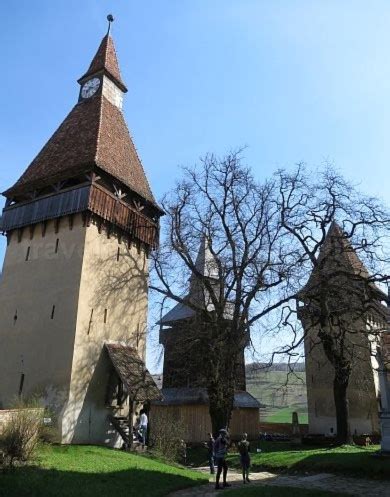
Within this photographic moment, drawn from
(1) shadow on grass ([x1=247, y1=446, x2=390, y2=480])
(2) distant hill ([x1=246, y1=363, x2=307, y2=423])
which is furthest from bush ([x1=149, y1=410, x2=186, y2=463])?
(2) distant hill ([x1=246, y1=363, x2=307, y2=423])

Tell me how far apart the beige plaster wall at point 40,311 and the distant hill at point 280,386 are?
26.4 feet

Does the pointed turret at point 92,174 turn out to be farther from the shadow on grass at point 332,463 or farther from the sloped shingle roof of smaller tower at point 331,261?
the shadow on grass at point 332,463

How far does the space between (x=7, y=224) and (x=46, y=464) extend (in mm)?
13970

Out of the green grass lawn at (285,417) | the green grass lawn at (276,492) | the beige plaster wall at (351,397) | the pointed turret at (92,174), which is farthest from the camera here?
the green grass lawn at (285,417)

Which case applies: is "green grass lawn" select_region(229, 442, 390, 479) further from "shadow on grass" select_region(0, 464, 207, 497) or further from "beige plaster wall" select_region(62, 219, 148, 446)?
"beige plaster wall" select_region(62, 219, 148, 446)

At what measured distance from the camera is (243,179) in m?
22.4

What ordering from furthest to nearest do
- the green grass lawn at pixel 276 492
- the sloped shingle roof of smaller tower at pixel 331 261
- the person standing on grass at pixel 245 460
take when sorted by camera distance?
the sloped shingle roof of smaller tower at pixel 331 261, the person standing on grass at pixel 245 460, the green grass lawn at pixel 276 492

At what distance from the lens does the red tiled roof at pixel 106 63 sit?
2889 centimetres

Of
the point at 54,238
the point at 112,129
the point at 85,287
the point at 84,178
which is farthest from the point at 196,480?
the point at 112,129

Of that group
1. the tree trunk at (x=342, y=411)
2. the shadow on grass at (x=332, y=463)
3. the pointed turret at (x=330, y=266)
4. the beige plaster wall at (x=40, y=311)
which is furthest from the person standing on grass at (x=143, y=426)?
the tree trunk at (x=342, y=411)

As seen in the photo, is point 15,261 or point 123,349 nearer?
point 123,349

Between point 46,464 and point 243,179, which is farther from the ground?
point 243,179

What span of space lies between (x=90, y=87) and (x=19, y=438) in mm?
22341

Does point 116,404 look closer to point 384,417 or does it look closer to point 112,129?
point 384,417
